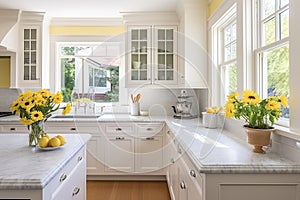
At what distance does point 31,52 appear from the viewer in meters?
3.70

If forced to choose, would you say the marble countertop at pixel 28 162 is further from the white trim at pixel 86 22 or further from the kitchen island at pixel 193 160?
the white trim at pixel 86 22

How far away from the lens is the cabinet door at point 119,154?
3418 millimetres

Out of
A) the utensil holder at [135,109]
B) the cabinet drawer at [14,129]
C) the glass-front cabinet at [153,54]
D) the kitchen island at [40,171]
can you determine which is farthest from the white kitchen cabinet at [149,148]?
the cabinet drawer at [14,129]

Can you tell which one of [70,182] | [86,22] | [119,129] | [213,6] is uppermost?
[86,22]

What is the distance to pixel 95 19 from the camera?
12.9 feet

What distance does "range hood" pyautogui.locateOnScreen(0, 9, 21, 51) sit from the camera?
3437mm

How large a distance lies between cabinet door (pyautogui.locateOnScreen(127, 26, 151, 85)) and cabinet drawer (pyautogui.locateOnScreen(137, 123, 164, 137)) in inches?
28.1

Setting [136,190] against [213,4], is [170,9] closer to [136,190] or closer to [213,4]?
[213,4]

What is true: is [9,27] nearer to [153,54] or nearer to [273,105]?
[153,54]

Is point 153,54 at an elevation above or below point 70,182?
above

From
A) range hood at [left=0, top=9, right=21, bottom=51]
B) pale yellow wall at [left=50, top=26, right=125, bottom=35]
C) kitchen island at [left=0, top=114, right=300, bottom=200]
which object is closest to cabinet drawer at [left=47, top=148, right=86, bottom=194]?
Answer: kitchen island at [left=0, top=114, right=300, bottom=200]

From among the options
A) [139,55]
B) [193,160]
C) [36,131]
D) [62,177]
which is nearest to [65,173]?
[62,177]

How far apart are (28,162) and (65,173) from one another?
23 centimetres

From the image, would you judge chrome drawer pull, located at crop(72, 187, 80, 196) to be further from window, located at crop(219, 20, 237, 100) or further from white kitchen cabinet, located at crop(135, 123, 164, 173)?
window, located at crop(219, 20, 237, 100)
